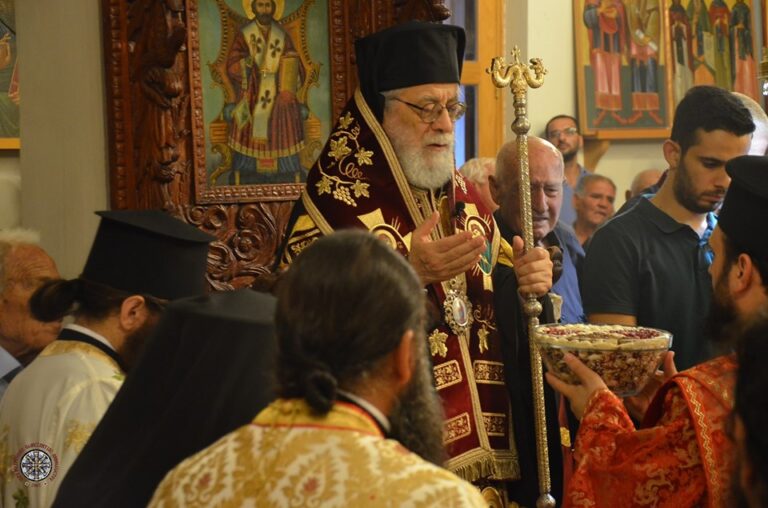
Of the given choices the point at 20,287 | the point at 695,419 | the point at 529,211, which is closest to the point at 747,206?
the point at 695,419

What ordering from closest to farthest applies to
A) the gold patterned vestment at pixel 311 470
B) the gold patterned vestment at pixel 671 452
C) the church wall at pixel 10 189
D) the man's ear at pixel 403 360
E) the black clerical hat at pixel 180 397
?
the gold patterned vestment at pixel 311 470
the man's ear at pixel 403 360
the black clerical hat at pixel 180 397
the gold patterned vestment at pixel 671 452
the church wall at pixel 10 189

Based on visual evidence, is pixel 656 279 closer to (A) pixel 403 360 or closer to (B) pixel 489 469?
(B) pixel 489 469

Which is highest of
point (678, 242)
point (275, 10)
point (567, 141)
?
point (275, 10)

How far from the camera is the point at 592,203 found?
9133mm

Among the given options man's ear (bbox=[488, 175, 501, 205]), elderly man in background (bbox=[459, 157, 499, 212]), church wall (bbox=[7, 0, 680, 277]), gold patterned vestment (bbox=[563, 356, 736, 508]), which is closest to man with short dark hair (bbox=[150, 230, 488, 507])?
gold patterned vestment (bbox=[563, 356, 736, 508])

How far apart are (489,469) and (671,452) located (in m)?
1.07

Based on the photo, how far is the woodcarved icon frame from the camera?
4590 mm

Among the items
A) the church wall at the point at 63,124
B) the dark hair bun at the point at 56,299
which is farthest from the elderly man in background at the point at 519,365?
the church wall at the point at 63,124

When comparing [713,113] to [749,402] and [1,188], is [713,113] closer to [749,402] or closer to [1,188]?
[749,402]

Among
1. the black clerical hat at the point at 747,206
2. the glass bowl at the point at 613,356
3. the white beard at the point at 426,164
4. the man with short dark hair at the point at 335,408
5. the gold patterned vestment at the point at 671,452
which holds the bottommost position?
the gold patterned vestment at the point at 671,452

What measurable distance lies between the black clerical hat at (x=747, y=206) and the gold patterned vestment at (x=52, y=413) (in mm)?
1498

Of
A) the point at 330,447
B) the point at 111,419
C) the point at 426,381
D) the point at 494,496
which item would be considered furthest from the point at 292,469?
the point at 494,496

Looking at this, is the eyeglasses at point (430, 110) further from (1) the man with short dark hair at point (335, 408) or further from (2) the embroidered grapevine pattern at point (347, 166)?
(1) the man with short dark hair at point (335, 408)

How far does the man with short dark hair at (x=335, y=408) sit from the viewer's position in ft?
6.01
